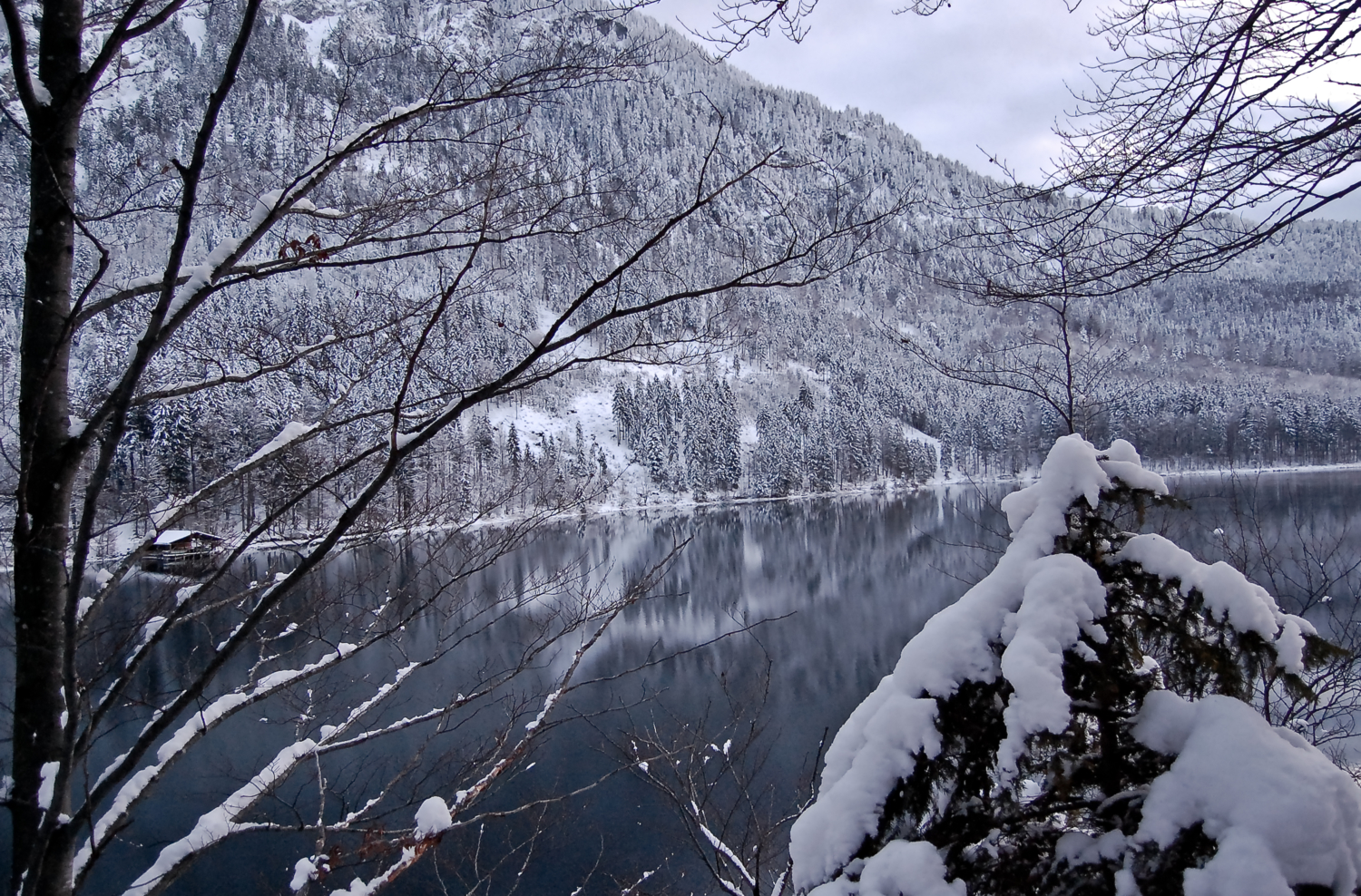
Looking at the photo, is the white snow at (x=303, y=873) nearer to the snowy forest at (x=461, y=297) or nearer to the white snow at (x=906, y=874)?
the snowy forest at (x=461, y=297)

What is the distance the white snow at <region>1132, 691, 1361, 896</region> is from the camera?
3.43ft

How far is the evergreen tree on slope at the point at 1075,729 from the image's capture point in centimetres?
120

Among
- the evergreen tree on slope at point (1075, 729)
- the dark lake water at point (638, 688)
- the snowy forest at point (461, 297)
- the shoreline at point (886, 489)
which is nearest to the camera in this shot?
the evergreen tree on slope at point (1075, 729)

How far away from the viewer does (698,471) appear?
186 feet

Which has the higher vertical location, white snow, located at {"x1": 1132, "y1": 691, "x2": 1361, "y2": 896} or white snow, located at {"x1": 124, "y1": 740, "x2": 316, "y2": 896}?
white snow, located at {"x1": 1132, "y1": 691, "x2": 1361, "y2": 896}

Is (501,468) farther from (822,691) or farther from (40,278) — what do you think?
(822,691)

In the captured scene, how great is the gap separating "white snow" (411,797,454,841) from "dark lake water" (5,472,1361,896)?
37cm

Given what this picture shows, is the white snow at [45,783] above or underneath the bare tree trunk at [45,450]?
underneath

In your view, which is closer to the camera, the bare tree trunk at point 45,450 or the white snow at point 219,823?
the bare tree trunk at point 45,450

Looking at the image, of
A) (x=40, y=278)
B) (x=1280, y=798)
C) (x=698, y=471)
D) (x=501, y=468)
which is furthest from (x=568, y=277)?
(x=698, y=471)

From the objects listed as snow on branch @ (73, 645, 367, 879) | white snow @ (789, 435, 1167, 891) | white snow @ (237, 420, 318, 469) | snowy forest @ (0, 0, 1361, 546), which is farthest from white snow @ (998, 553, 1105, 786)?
white snow @ (237, 420, 318, 469)

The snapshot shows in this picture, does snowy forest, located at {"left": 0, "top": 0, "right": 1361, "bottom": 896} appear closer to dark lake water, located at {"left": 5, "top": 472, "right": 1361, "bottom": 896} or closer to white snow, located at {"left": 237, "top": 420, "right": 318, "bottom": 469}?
white snow, located at {"left": 237, "top": 420, "right": 318, "bottom": 469}

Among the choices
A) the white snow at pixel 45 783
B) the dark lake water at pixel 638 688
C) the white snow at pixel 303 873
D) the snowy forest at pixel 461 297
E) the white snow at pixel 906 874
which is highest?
the snowy forest at pixel 461 297

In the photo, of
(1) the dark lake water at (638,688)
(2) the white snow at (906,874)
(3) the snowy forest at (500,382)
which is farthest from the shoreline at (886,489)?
(2) the white snow at (906,874)
